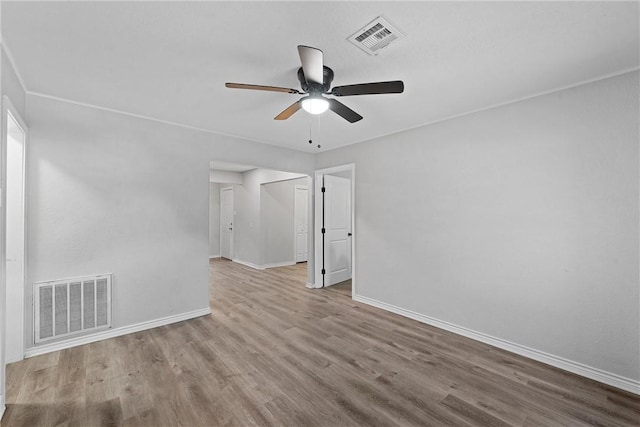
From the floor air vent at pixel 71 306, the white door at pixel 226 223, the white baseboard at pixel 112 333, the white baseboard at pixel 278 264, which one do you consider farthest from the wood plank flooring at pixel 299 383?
the white door at pixel 226 223

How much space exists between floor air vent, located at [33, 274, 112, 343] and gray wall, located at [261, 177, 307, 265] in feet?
13.3

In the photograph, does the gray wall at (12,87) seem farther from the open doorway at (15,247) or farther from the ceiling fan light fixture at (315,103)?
the ceiling fan light fixture at (315,103)

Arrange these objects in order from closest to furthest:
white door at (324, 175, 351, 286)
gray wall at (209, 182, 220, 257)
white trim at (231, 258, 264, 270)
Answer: white door at (324, 175, 351, 286) → white trim at (231, 258, 264, 270) → gray wall at (209, 182, 220, 257)

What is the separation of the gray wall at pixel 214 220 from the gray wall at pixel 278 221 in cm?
239

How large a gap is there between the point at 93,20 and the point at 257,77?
108 cm

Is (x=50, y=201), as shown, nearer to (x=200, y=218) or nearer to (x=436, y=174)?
(x=200, y=218)

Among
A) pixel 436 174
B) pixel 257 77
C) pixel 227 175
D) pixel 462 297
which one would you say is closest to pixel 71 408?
pixel 257 77

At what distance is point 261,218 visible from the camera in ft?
22.8

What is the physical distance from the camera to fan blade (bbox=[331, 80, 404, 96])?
74.5 inches

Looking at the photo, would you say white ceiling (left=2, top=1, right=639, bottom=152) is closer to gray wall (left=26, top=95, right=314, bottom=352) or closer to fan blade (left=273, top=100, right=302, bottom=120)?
fan blade (left=273, top=100, right=302, bottom=120)

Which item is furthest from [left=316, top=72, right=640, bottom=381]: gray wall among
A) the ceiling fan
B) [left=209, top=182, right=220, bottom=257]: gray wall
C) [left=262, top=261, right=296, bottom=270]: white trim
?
[left=209, top=182, right=220, bottom=257]: gray wall

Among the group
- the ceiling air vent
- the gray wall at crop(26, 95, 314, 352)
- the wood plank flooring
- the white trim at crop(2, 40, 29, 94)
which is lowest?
the wood plank flooring

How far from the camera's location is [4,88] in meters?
2.00

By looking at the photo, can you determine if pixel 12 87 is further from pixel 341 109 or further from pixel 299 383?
pixel 299 383
